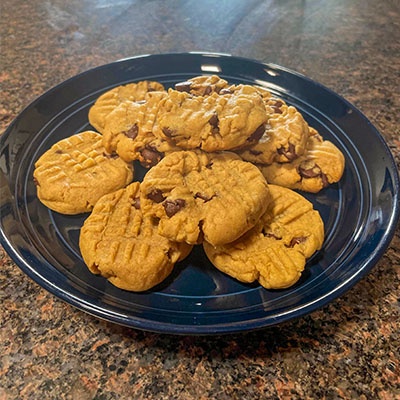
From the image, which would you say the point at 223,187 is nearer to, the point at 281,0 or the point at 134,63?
the point at 134,63

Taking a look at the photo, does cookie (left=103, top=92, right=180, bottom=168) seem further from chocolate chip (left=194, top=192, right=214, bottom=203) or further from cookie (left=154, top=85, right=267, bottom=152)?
chocolate chip (left=194, top=192, right=214, bottom=203)

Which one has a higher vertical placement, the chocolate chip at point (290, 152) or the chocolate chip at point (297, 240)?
the chocolate chip at point (290, 152)


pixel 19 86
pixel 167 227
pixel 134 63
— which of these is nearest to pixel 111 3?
pixel 19 86

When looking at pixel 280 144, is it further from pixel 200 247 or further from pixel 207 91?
pixel 200 247

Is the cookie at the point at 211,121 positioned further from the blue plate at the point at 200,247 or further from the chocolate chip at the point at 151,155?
the blue plate at the point at 200,247

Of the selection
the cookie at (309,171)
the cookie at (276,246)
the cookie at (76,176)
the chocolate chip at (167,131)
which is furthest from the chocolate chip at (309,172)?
the cookie at (76,176)

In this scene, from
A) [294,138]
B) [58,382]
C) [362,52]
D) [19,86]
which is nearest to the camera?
[58,382]
